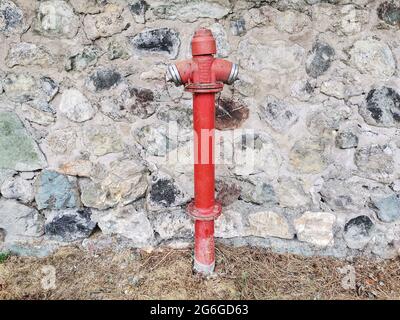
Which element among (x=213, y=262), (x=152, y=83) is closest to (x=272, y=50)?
(x=152, y=83)

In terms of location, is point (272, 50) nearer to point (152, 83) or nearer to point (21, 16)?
point (152, 83)

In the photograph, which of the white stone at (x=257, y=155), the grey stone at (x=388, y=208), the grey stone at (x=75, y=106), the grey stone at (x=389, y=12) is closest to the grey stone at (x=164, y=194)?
the white stone at (x=257, y=155)

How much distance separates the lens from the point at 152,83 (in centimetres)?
202

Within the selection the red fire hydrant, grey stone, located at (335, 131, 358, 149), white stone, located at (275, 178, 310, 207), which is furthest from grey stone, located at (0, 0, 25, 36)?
grey stone, located at (335, 131, 358, 149)

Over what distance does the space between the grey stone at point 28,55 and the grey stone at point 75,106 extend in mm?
191

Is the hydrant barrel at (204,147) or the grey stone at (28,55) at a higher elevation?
the grey stone at (28,55)

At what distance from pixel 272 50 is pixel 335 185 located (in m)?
0.81

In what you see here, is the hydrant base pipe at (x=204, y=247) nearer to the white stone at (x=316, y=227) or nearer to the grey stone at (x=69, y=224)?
the white stone at (x=316, y=227)

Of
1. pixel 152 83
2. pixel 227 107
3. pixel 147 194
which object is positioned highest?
pixel 152 83

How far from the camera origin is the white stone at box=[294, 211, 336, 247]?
216 cm

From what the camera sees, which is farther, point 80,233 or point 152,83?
point 80,233

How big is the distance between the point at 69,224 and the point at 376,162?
1.75 m

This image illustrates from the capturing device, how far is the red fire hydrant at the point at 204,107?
1.66 metres

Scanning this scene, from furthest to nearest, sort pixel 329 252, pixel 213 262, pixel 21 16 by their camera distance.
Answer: pixel 329 252, pixel 213 262, pixel 21 16
